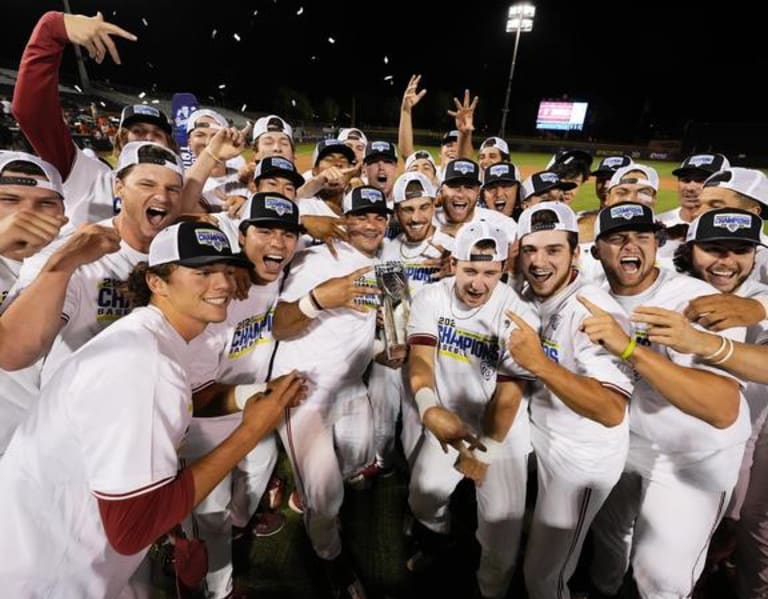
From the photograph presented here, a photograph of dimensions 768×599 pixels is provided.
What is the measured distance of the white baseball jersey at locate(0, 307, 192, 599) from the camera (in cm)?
152

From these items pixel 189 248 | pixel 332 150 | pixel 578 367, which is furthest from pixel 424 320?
pixel 332 150

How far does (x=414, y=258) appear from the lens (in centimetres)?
445

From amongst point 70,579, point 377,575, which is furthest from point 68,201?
point 377,575

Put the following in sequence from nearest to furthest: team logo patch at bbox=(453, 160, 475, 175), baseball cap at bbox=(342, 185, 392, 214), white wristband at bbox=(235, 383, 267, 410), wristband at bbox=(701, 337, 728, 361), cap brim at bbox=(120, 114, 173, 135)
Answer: wristband at bbox=(701, 337, 728, 361) < white wristband at bbox=(235, 383, 267, 410) < baseball cap at bbox=(342, 185, 392, 214) < cap brim at bbox=(120, 114, 173, 135) < team logo patch at bbox=(453, 160, 475, 175)

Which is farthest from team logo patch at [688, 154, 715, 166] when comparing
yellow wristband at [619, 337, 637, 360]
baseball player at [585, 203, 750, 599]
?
yellow wristband at [619, 337, 637, 360]

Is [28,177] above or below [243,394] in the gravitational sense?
above

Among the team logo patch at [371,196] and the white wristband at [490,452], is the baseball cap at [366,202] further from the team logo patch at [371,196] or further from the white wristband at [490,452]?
the white wristband at [490,452]

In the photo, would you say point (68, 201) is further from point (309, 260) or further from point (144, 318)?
point (144, 318)

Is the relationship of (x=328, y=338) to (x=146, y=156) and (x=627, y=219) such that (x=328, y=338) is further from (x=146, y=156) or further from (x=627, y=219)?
(x=627, y=219)

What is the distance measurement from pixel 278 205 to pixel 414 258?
171 centimetres

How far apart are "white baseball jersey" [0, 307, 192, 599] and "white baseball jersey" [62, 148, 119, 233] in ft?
7.57

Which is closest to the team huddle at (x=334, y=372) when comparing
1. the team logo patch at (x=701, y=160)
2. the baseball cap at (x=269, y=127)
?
the baseball cap at (x=269, y=127)

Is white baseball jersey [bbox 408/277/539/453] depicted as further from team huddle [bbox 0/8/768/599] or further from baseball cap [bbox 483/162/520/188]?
baseball cap [bbox 483/162/520/188]

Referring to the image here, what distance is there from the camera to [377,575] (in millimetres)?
3273
